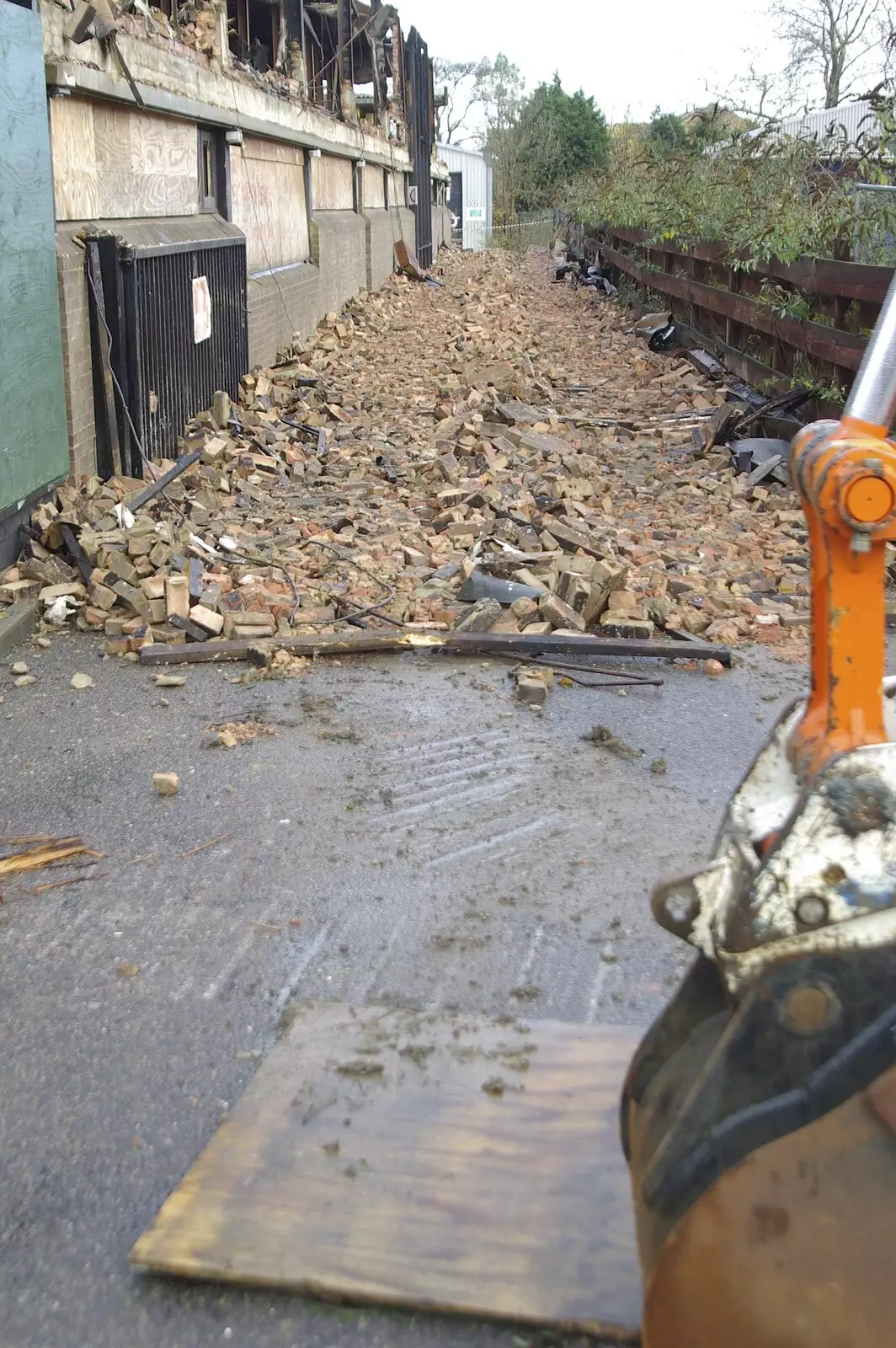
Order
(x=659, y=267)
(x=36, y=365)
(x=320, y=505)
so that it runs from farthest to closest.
→ 1. (x=659, y=267)
2. (x=320, y=505)
3. (x=36, y=365)

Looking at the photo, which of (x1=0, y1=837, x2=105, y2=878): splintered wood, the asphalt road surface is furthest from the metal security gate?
(x1=0, y1=837, x2=105, y2=878): splintered wood

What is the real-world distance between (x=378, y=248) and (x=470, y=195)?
37275 millimetres

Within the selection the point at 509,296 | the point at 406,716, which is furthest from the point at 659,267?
the point at 406,716

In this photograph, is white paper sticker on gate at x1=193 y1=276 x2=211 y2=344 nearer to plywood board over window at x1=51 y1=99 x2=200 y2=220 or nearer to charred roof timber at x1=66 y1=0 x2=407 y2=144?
plywood board over window at x1=51 y1=99 x2=200 y2=220

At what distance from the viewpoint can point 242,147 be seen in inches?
578

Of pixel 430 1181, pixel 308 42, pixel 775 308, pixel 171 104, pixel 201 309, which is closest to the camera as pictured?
pixel 430 1181

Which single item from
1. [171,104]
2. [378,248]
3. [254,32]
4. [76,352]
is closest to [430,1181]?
[76,352]

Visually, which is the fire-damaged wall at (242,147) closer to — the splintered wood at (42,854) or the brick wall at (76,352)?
the brick wall at (76,352)

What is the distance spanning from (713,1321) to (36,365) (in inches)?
273

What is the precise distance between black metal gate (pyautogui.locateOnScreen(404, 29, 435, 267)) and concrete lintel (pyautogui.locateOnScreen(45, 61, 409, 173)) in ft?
50.9

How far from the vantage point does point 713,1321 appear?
1.60m

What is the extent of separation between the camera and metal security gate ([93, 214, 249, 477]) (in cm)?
893

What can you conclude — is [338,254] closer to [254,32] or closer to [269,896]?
[254,32]

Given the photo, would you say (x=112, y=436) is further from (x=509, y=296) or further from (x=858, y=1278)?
(x=509, y=296)
